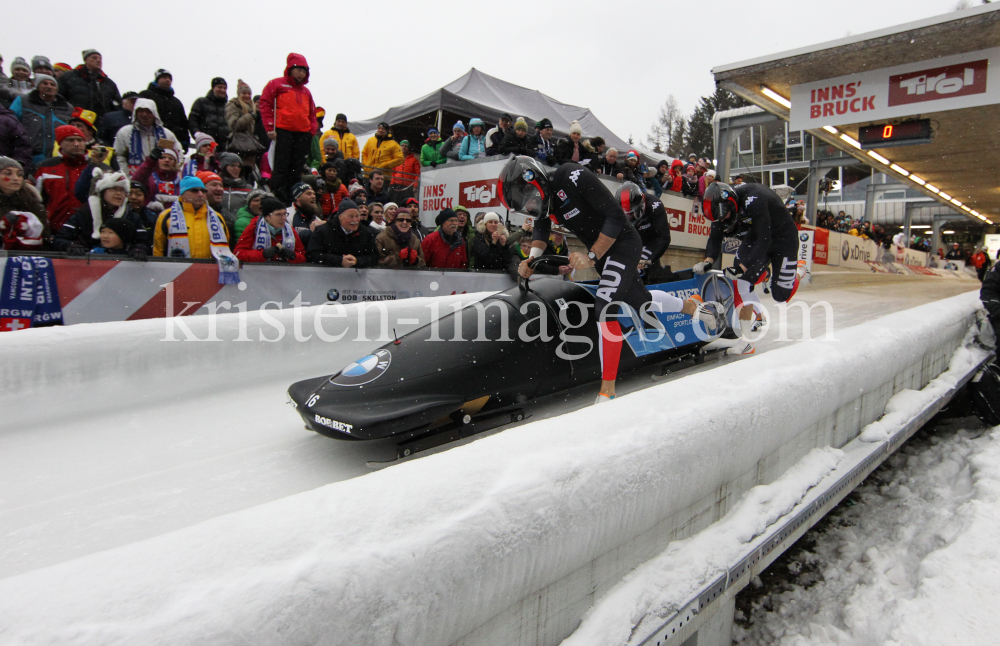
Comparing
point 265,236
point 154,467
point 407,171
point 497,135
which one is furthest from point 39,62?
point 154,467

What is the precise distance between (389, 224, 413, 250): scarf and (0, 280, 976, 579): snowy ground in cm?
271

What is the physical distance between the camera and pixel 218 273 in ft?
13.1

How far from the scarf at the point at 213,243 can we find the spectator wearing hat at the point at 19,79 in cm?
294

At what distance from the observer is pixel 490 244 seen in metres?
6.12

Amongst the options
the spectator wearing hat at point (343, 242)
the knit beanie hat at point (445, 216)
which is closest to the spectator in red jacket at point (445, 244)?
the knit beanie hat at point (445, 216)

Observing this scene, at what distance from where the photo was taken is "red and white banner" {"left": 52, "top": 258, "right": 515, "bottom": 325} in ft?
11.3

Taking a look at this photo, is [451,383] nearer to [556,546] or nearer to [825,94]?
[556,546]

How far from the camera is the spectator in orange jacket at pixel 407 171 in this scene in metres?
8.52

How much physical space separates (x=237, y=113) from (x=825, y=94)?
306 inches

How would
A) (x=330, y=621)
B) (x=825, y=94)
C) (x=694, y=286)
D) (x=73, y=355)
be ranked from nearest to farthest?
(x=330, y=621)
(x=73, y=355)
(x=694, y=286)
(x=825, y=94)

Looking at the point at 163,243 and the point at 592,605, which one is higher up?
the point at 163,243

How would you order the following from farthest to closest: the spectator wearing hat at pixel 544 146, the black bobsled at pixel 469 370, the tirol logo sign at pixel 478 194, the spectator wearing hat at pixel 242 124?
the spectator wearing hat at pixel 544 146 < the tirol logo sign at pixel 478 194 < the spectator wearing hat at pixel 242 124 < the black bobsled at pixel 469 370

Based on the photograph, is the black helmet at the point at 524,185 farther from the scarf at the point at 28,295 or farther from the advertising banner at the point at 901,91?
the advertising banner at the point at 901,91

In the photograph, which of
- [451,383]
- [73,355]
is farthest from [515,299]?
[73,355]
